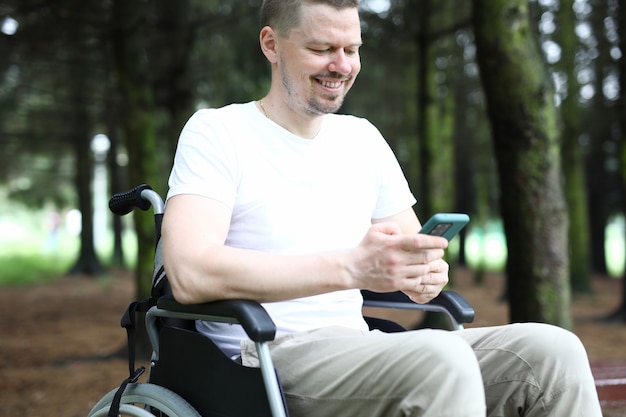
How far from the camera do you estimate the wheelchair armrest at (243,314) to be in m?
1.90

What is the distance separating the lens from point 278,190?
2.31 meters

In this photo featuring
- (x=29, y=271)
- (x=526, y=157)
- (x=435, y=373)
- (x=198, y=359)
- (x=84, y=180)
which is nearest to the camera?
(x=435, y=373)

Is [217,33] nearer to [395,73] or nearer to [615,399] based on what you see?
[395,73]

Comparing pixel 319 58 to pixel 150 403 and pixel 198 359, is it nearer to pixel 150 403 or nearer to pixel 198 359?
pixel 198 359

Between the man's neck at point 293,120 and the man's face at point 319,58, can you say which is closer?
the man's face at point 319,58

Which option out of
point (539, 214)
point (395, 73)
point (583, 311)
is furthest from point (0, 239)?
point (539, 214)

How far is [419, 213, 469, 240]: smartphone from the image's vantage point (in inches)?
73.5

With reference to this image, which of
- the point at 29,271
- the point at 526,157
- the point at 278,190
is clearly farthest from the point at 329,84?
the point at 29,271

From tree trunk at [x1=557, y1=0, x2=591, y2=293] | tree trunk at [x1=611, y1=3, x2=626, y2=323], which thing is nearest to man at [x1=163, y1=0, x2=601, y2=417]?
tree trunk at [x1=611, y1=3, x2=626, y2=323]

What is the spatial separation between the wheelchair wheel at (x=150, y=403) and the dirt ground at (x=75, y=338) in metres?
2.52

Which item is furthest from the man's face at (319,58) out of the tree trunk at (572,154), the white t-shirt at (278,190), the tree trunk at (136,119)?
the tree trunk at (572,154)

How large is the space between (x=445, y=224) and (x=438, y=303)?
77cm

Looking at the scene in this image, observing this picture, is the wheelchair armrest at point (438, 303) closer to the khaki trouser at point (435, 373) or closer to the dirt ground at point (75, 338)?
the khaki trouser at point (435, 373)

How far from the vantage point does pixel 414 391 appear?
1.84 metres
